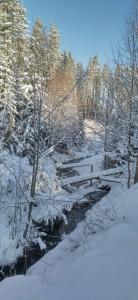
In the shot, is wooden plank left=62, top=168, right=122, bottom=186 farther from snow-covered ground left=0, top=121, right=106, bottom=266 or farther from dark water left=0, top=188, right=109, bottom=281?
snow-covered ground left=0, top=121, right=106, bottom=266

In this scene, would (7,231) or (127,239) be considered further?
(7,231)

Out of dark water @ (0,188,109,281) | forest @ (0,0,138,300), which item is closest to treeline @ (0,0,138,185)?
forest @ (0,0,138,300)

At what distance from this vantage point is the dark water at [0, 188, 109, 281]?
8.67 m

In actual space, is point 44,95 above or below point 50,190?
above

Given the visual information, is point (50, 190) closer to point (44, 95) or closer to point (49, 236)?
point (49, 236)

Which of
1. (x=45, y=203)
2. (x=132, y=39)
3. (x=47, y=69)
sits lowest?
(x=45, y=203)

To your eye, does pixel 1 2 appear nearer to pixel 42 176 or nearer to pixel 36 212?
pixel 42 176

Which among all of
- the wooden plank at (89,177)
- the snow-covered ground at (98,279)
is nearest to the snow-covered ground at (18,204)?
the wooden plank at (89,177)

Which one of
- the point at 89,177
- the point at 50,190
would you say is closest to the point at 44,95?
the point at 50,190

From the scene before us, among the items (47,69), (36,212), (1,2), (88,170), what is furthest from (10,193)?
(1,2)

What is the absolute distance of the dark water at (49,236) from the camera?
8.67 metres

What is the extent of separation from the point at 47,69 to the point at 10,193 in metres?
4.26

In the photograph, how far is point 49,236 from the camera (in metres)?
11.0

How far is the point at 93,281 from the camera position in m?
4.13
